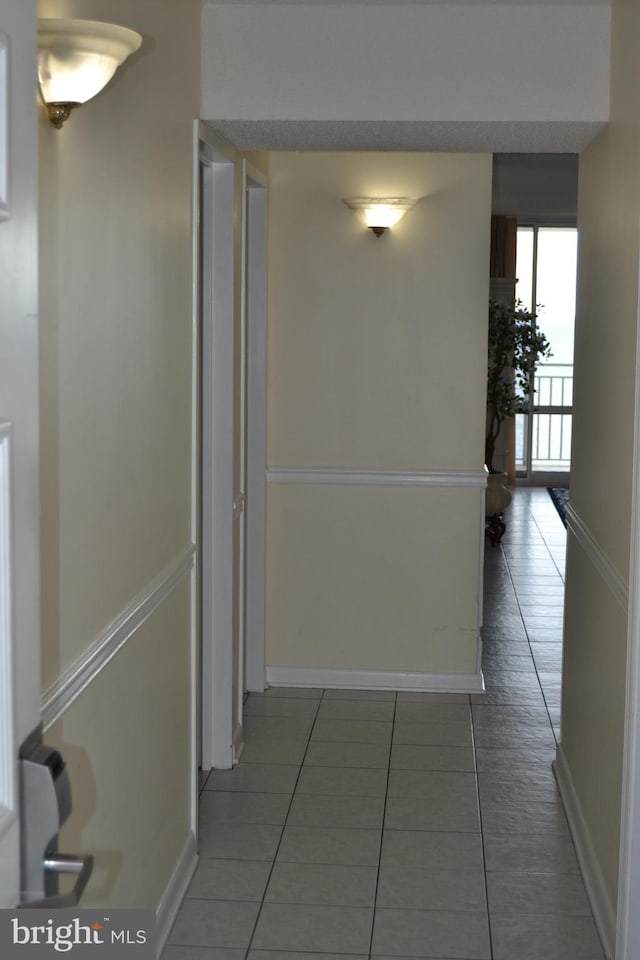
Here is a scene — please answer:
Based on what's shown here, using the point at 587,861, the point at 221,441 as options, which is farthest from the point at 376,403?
the point at 587,861

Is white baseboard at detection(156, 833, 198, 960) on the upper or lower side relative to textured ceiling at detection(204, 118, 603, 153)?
lower

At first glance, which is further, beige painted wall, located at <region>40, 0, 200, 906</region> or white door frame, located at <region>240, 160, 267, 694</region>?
white door frame, located at <region>240, 160, 267, 694</region>

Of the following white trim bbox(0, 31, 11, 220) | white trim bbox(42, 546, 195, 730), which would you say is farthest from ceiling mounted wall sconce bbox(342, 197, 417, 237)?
white trim bbox(0, 31, 11, 220)

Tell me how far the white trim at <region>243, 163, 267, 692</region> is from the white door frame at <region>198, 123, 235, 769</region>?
2.69 ft

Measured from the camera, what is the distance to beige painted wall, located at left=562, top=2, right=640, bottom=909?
2967mm

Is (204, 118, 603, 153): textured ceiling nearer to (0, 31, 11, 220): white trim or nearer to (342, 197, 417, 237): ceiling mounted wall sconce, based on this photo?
(342, 197, 417, 237): ceiling mounted wall sconce

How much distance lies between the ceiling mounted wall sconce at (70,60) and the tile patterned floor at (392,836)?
216 cm

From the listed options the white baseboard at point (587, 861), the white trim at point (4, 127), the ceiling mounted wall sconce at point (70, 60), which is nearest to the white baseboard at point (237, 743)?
the white baseboard at point (587, 861)

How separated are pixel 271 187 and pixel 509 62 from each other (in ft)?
6.33

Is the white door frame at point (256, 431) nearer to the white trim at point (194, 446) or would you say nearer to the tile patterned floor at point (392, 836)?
the tile patterned floor at point (392, 836)

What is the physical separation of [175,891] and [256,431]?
2.37m

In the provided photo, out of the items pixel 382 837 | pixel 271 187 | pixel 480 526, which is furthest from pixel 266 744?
pixel 271 187

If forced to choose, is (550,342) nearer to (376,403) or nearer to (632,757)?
(376,403)

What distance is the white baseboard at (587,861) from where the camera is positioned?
10.1ft
